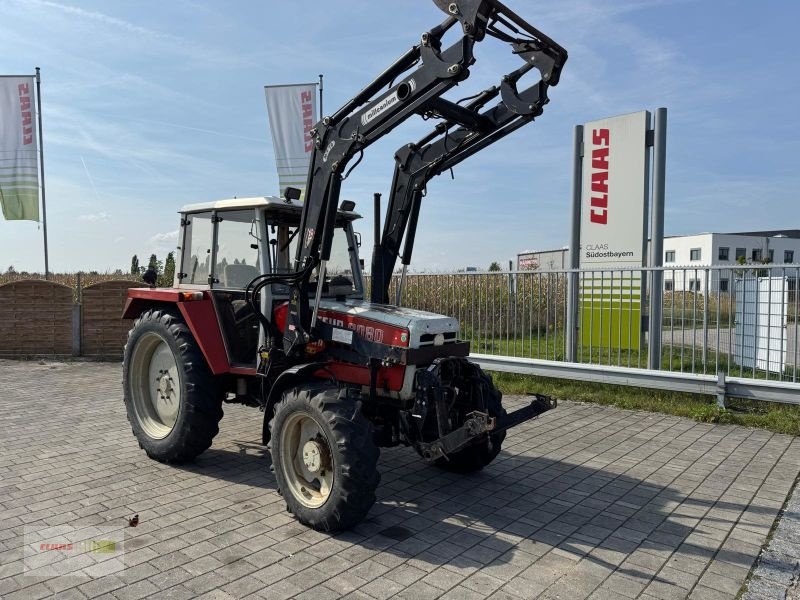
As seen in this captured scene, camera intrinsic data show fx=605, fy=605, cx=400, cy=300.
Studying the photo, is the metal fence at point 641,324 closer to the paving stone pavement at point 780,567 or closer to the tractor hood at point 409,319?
the paving stone pavement at point 780,567

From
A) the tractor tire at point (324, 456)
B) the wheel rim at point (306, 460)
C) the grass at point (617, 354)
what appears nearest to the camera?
the tractor tire at point (324, 456)

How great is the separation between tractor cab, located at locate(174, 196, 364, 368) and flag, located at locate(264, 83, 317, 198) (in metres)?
8.38

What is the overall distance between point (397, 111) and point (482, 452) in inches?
116

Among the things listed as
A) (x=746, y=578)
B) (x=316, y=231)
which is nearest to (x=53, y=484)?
(x=316, y=231)

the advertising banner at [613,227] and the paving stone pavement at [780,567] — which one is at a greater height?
the advertising banner at [613,227]

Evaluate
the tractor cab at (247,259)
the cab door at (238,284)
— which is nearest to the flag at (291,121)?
the tractor cab at (247,259)

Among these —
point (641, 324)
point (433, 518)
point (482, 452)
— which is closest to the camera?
point (433, 518)

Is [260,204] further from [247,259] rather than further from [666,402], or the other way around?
[666,402]

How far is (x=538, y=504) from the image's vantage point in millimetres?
4762

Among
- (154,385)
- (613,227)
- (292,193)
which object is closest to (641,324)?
(613,227)

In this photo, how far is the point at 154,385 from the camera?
613 cm

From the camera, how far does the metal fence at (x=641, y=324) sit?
7.31m

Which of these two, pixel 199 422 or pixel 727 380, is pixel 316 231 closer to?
pixel 199 422

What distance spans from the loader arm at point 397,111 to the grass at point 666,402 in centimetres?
474
